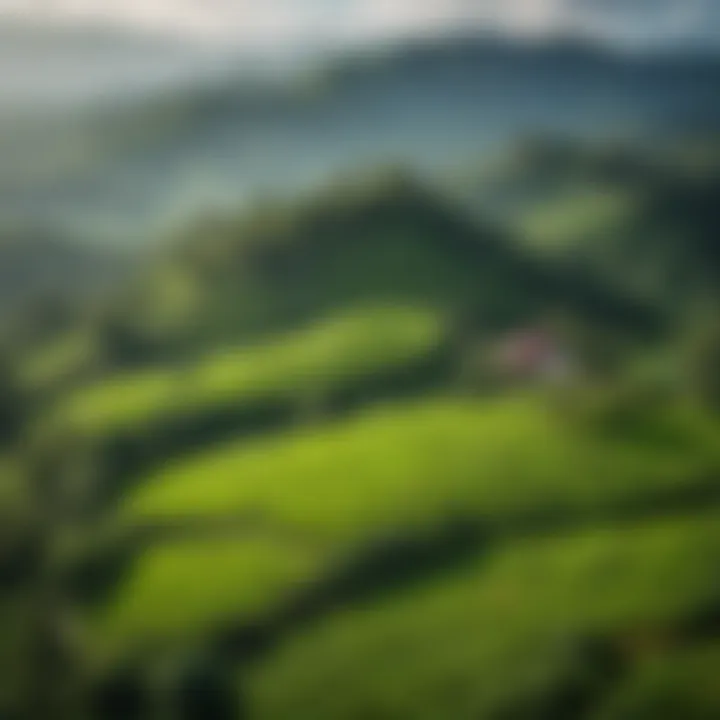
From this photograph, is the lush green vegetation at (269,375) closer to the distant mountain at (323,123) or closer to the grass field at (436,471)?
the grass field at (436,471)

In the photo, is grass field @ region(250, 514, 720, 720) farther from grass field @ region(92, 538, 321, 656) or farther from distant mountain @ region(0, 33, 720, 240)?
distant mountain @ region(0, 33, 720, 240)

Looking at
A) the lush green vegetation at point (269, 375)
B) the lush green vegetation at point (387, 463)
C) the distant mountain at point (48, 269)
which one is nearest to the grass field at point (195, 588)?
the lush green vegetation at point (387, 463)

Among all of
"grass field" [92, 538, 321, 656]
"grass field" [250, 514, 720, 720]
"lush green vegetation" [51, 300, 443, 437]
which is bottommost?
"grass field" [250, 514, 720, 720]

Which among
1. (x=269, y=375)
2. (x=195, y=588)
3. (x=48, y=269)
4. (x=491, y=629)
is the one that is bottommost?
(x=491, y=629)

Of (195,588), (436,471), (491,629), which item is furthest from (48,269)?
(491,629)

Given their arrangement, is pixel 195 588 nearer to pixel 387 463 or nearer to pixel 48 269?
pixel 387 463

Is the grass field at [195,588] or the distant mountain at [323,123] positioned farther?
the distant mountain at [323,123]

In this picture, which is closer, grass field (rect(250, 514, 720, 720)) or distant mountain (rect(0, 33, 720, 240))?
grass field (rect(250, 514, 720, 720))

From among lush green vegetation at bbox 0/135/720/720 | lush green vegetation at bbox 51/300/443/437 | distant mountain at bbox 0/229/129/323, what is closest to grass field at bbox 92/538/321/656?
lush green vegetation at bbox 0/135/720/720
